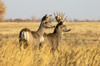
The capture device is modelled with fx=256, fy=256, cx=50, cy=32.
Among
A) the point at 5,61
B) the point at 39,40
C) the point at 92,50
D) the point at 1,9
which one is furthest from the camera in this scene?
the point at 1,9

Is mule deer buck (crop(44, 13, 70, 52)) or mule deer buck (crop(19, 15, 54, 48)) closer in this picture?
mule deer buck (crop(19, 15, 54, 48))

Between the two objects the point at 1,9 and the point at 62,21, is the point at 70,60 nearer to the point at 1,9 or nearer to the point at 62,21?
the point at 62,21

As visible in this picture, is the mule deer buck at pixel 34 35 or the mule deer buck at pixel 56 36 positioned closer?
the mule deer buck at pixel 34 35

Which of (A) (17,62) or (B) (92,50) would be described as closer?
(A) (17,62)

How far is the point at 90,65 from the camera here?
5961 mm

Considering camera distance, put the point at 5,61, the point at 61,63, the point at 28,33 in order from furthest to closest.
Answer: the point at 28,33
the point at 61,63
the point at 5,61

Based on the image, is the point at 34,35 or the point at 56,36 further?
the point at 56,36

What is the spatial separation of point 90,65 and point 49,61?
0.96 metres

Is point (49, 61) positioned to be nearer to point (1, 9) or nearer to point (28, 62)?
point (28, 62)

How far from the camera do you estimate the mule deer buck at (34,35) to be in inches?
391

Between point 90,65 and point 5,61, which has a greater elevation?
point 5,61

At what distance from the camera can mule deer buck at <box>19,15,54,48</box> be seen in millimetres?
9938

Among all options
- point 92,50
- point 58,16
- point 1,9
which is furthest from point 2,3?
point 92,50

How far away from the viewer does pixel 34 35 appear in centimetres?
1074
